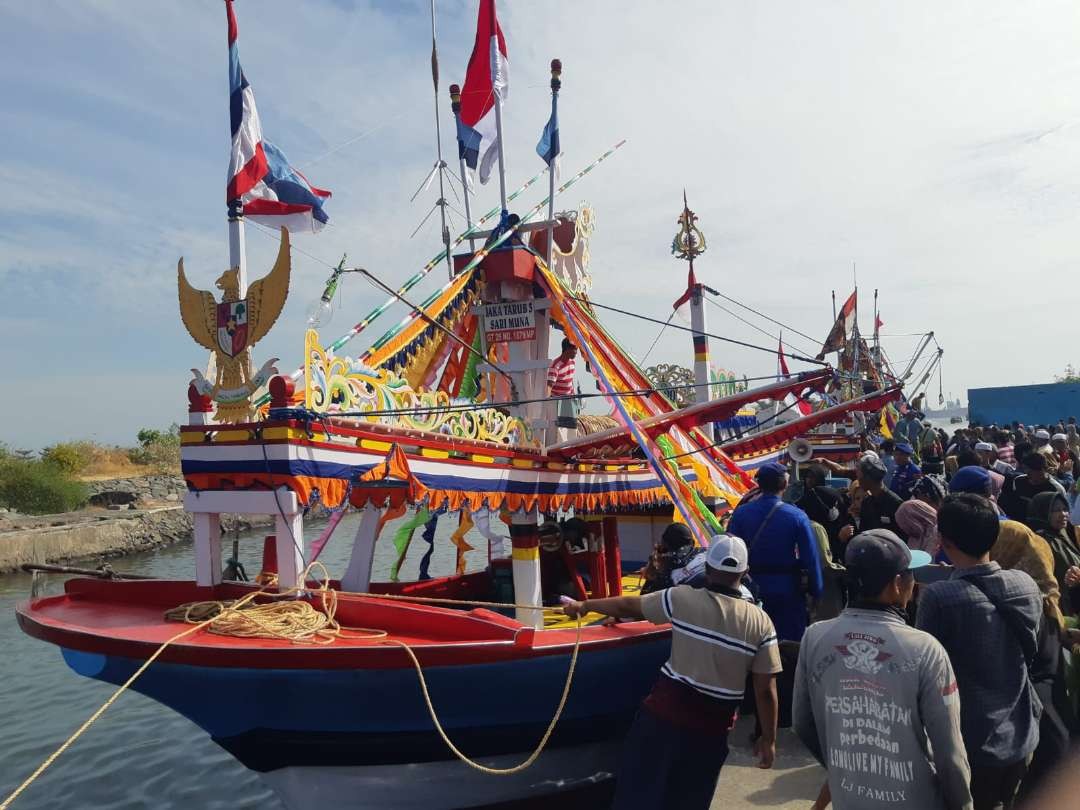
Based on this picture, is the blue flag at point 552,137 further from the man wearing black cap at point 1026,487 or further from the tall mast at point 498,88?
the man wearing black cap at point 1026,487

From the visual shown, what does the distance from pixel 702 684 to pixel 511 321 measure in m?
6.15

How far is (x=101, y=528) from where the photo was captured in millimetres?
26156

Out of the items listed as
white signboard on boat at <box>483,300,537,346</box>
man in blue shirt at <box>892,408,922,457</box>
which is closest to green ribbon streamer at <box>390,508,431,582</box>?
white signboard on boat at <box>483,300,537,346</box>

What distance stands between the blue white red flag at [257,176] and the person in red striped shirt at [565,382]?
3.41 metres

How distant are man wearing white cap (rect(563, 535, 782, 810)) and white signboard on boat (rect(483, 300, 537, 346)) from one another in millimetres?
5730

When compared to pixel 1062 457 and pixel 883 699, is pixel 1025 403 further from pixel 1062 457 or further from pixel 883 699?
pixel 883 699

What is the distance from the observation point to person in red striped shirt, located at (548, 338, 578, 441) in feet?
32.1

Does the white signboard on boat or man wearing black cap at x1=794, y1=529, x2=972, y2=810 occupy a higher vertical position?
the white signboard on boat

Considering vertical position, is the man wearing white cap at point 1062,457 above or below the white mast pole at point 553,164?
below

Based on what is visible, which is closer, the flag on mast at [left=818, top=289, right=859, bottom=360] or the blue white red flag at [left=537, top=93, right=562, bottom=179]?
the blue white red flag at [left=537, top=93, right=562, bottom=179]

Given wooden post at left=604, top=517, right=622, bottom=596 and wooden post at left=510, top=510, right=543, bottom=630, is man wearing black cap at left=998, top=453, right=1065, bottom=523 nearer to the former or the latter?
wooden post at left=604, top=517, right=622, bottom=596

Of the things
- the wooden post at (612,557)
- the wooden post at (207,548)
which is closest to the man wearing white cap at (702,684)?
the wooden post at (207,548)

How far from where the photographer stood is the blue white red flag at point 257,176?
6910 mm

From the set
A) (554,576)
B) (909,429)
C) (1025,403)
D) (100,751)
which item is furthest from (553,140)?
(1025,403)
